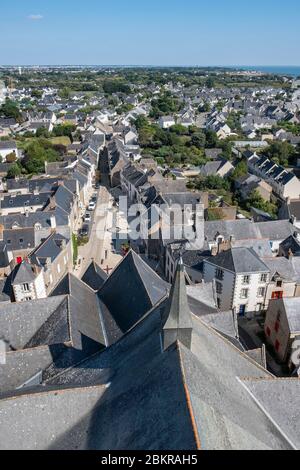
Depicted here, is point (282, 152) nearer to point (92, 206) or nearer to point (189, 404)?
point (92, 206)

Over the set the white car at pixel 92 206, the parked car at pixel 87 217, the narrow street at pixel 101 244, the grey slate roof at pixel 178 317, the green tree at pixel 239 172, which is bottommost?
the narrow street at pixel 101 244

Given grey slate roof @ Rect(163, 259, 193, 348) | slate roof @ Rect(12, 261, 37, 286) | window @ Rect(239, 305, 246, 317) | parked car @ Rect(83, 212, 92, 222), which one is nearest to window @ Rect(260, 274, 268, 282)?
window @ Rect(239, 305, 246, 317)

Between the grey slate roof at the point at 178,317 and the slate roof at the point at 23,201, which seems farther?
the slate roof at the point at 23,201

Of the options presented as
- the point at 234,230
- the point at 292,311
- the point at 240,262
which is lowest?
the point at 292,311

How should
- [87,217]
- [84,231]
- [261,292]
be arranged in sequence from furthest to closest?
[87,217] → [84,231] → [261,292]

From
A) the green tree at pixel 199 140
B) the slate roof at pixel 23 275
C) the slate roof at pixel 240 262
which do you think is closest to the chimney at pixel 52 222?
the slate roof at pixel 23 275

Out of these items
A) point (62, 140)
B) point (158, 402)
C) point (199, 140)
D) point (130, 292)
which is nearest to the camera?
point (158, 402)

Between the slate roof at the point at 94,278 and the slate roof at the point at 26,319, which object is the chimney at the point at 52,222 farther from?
the slate roof at the point at 26,319

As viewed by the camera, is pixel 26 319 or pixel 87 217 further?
pixel 87 217

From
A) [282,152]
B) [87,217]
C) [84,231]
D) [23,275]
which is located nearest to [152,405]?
[23,275]
